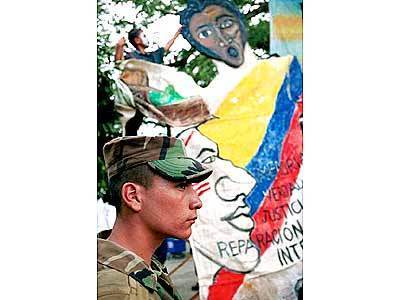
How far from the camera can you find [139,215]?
247cm

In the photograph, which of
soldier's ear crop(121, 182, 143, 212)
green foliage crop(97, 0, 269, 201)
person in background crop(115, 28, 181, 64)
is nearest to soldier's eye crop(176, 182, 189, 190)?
soldier's ear crop(121, 182, 143, 212)

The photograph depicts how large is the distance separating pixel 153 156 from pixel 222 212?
0.96 feet

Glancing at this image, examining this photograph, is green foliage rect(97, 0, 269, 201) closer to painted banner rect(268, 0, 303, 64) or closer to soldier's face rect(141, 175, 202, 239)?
soldier's face rect(141, 175, 202, 239)

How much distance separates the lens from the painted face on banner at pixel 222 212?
Answer: 254 cm

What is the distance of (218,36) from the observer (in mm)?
2561

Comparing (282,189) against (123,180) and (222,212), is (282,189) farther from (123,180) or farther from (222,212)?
(123,180)

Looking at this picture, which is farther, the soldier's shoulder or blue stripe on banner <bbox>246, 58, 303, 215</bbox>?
blue stripe on banner <bbox>246, 58, 303, 215</bbox>

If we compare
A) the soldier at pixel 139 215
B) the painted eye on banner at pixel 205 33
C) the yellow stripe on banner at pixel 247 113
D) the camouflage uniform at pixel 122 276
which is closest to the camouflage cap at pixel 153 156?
the soldier at pixel 139 215

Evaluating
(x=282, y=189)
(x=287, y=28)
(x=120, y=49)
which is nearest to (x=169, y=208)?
(x=282, y=189)

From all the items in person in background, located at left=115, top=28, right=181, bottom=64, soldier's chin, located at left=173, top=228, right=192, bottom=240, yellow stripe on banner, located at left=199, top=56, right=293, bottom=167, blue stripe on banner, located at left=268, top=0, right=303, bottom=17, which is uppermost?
blue stripe on banner, located at left=268, top=0, right=303, bottom=17

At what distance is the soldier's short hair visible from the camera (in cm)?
247

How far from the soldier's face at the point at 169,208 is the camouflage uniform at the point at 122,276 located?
0.38 feet
